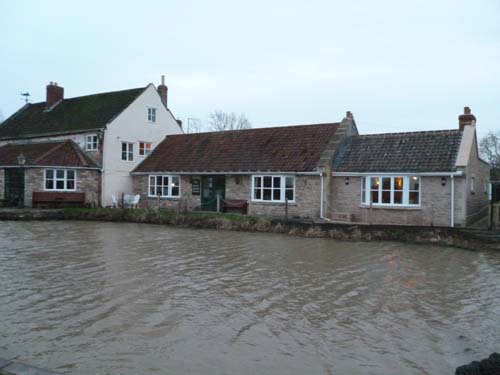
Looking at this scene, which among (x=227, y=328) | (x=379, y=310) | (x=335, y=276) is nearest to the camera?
(x=227, y=328)

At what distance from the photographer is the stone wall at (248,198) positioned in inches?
929

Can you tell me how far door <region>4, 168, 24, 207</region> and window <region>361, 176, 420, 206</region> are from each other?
62.9 feet

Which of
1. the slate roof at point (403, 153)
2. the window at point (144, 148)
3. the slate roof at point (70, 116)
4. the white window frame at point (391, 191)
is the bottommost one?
the white window frame at point (391, 191)

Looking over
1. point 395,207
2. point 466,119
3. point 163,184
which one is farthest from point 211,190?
point 466,119

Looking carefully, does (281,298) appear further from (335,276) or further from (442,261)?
(442,261)

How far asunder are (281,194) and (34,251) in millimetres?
13004

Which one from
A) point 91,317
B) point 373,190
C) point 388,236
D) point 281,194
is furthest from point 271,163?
point 91,317

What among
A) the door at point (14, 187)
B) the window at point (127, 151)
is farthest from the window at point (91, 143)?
the door at point (14, 187)

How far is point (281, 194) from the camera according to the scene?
2464 cm

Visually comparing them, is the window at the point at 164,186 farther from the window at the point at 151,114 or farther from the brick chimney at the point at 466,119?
the brick chimney at the point at 466,119

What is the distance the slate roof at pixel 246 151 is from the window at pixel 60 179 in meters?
4.03

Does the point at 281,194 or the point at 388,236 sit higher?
the point at 281,194

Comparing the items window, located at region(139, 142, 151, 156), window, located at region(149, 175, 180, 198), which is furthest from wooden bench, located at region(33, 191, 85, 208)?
window, located at region(139, 142, 151, 156)

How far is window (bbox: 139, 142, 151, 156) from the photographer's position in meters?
32.5
